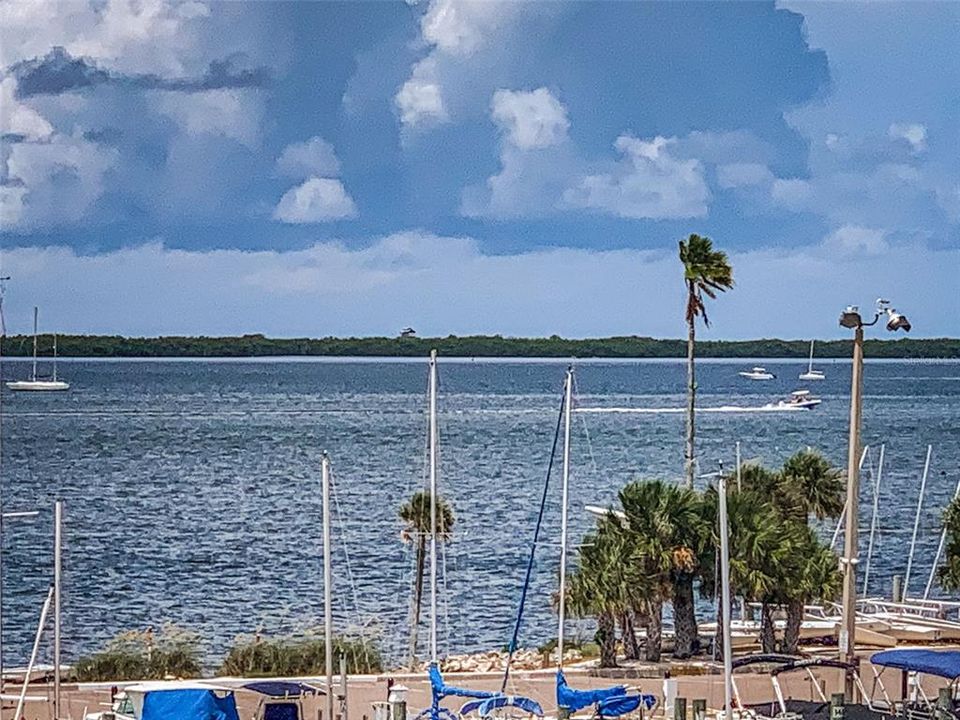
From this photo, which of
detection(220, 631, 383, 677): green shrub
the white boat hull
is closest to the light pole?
detection(220, 631, 383, 677): green shrub

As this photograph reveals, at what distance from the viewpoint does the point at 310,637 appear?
29047mm

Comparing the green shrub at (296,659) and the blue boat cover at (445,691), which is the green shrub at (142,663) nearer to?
the green shrub at (296,659)

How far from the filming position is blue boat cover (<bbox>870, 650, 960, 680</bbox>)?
17.6 m

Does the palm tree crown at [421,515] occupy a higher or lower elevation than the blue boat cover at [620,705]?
higher

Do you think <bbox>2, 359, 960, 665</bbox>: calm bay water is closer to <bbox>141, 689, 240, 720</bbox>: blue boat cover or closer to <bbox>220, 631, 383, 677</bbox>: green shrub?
<bbox>220, 631, 383, 677</bbox>: green shrub

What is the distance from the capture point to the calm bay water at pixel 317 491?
131 ft

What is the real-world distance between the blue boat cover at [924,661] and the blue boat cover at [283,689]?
6.10 meters

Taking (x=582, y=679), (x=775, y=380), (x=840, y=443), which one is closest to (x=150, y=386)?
(x=775, y=380)

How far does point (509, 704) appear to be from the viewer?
18.0 meters

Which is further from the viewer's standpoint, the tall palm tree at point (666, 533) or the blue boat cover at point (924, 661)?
the tall palm tree at point (666, 533)

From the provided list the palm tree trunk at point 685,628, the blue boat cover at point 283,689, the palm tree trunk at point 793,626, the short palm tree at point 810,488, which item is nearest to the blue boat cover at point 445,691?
the blue boat cover at point 283,689

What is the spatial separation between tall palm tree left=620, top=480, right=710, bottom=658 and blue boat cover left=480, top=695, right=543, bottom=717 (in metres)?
3.69

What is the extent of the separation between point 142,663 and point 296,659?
8.56 ft

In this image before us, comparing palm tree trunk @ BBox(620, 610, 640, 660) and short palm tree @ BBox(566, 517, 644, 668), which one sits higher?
short palm tree @ BBox(566, 517, 644, 668)
